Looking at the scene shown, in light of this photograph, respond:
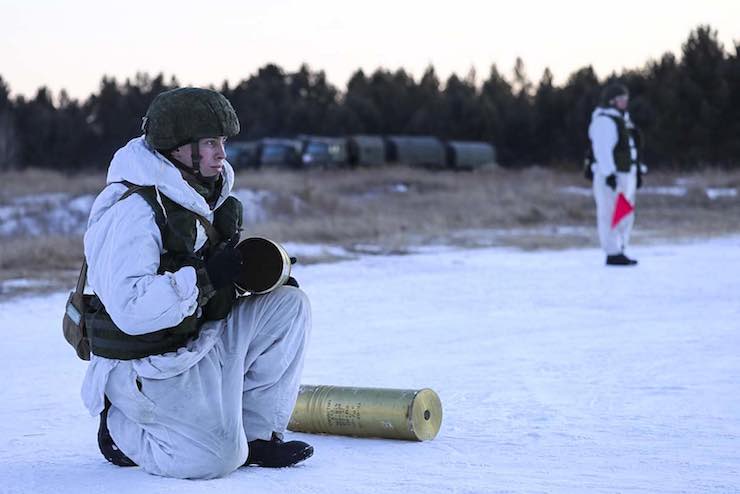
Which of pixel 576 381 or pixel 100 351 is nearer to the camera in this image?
pixel 100 351

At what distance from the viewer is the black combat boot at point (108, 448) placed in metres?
4.47

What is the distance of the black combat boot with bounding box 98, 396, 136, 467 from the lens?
4469mm

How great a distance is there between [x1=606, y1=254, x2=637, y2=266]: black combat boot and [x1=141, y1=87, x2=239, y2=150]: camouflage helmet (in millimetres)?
9414

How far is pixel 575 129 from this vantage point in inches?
2159

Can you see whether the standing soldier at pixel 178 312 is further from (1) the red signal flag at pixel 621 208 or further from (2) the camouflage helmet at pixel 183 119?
(1) the red signal flag at pixel 621 208

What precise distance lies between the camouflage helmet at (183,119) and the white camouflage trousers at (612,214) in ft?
30.7

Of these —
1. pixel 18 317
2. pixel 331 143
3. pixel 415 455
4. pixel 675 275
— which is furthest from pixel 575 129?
pixel 415 455

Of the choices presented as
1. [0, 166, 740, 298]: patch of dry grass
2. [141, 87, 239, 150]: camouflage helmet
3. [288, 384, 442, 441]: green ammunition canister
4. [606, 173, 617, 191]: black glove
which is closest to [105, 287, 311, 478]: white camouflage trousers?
[288, 384, 442, 441]: green ammunition canister

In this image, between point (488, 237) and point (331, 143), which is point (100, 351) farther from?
point (331, 143)

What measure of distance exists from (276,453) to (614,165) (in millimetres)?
9281

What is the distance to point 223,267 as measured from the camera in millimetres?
4227

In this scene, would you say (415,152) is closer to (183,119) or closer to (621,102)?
(621,102)

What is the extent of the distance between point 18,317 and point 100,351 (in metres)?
5.52

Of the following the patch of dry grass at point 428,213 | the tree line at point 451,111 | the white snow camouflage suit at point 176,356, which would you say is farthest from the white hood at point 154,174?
the tree line at point 451,111
